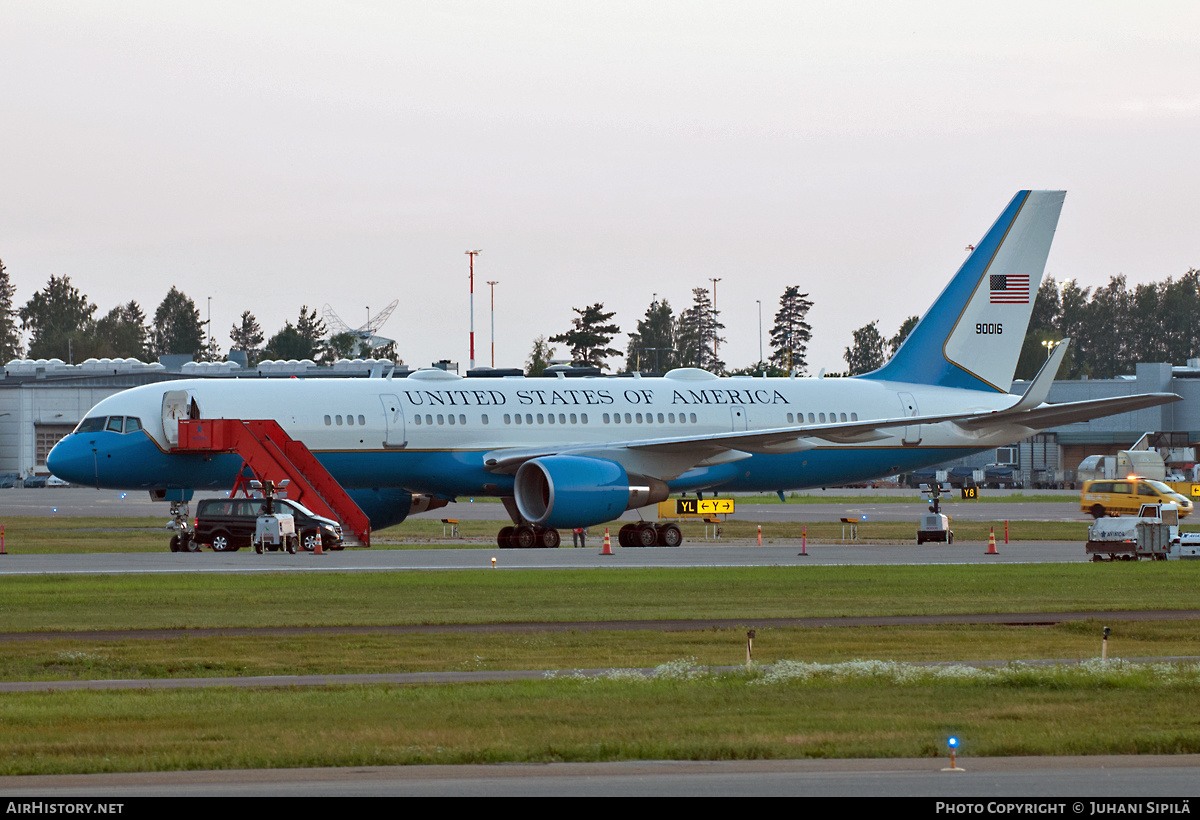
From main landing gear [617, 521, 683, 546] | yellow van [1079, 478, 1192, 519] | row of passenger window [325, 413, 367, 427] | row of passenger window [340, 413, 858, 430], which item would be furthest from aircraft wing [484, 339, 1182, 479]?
yellow van [1079, 478, 1192, 519]

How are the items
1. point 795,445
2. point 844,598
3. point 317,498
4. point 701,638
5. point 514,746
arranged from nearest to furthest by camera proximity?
point 514,746 < point 701,638 < point 844,598 < point 317,498 < point 795,445

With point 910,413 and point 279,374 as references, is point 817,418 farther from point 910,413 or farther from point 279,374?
point 279,374

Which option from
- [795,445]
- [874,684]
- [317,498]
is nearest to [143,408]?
[317,498]

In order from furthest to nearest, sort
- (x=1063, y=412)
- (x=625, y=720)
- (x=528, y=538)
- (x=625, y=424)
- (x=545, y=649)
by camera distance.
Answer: (x=625, y=424) < (x=1063, y=412) < (x=528, y=538) < (x=545, y=649) < (x=625, y=720)

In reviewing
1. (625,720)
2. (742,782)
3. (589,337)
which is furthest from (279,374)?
(742,782)

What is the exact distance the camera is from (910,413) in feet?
172

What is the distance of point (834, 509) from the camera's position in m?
78.4

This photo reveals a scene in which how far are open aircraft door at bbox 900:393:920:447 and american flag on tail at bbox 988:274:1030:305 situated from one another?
4363 mm

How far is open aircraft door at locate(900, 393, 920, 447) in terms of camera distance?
5125 cm

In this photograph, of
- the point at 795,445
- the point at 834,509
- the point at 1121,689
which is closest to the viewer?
the point at 1121,689

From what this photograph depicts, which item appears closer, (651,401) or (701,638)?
(701,638)

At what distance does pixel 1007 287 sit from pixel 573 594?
2775 centimetres

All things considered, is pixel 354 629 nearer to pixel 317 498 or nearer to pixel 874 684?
pixel 874 684
